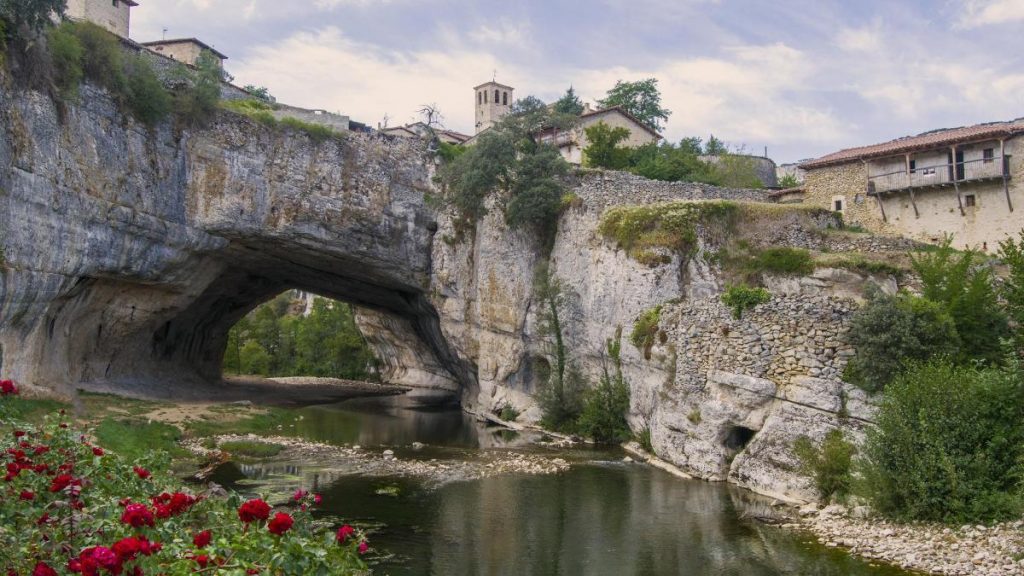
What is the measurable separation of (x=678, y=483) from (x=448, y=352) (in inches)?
972

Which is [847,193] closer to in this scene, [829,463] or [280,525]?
[829,463]

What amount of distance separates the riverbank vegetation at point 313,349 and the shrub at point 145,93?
3540 centimetres

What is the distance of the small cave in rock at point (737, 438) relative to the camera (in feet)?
71.4

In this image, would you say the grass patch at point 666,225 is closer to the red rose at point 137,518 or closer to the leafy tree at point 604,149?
the leafy tree at point 604,149

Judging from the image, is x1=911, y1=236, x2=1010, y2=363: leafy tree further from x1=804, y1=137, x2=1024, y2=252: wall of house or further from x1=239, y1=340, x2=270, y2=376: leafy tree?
x1=239, y1=340, x2=270, y2=376: leafy tree

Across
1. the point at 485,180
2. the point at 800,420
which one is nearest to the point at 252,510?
the point at 800,420

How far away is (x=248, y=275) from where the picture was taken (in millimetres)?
43156

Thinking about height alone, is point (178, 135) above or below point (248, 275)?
above

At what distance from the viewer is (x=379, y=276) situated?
1566 inches

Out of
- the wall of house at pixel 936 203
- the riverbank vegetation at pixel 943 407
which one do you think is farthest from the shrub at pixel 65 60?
the wall of house at pixel 936 203

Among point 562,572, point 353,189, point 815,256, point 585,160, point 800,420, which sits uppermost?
point 585,160

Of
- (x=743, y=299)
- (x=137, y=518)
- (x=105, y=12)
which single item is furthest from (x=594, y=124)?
(x=137, y=518)

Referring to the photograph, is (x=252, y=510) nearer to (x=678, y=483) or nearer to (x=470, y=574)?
(x=470, y=574)

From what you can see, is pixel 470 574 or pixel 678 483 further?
pixel 678 483
